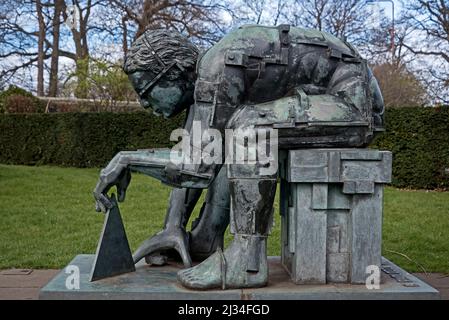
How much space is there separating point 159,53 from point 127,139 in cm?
1202

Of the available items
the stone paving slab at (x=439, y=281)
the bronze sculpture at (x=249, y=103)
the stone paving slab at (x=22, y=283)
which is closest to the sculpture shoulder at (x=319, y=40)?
the bronze sculpture at (x=249, y=103)

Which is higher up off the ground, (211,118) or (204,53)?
(204,53)

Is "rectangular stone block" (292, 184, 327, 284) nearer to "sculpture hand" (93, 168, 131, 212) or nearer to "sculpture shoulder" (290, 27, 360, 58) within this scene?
"sculpture shoulder" (290, 27, 360, 58)

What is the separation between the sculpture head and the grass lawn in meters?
2.39

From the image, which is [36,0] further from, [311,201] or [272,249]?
[311,201]

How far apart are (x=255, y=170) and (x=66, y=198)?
7.41 meters

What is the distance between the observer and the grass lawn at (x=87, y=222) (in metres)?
5.64

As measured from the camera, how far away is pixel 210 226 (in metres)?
3.40

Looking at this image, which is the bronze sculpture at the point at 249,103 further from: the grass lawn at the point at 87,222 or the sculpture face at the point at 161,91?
the grass lawn at the point at 87,222

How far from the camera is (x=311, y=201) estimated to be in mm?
2758

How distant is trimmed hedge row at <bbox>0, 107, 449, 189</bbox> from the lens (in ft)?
40.0

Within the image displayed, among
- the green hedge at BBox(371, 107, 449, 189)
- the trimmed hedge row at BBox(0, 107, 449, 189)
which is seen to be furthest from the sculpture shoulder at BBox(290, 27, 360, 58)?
the trimmed hedge row at BBox(0, 107, 449, 189)

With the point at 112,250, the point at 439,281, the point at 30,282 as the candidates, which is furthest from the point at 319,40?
the point at 30,282

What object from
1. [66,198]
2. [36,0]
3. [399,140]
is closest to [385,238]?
[66,198]
